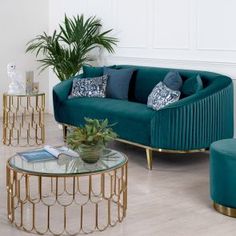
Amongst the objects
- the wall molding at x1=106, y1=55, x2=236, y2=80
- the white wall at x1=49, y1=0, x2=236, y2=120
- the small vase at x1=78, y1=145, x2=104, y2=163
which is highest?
the white wall at x1=49, y1=0, x2=236, y2=120

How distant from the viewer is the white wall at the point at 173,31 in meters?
5.17

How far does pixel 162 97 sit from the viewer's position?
4.89 meters

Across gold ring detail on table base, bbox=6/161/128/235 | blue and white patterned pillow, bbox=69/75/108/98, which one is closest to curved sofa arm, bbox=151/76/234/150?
gold ring detail on table base, bbox=6/161/128/235

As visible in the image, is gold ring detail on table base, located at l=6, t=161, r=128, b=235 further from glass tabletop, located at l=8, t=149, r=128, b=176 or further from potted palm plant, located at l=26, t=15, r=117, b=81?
potted palm plant, located at l=26, t=15, r=117, b=81

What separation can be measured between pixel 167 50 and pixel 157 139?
61.6 inches

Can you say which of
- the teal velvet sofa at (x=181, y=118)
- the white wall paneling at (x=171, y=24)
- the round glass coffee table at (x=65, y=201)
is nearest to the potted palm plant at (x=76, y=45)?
the white wall paneling at (x=171, y=24)

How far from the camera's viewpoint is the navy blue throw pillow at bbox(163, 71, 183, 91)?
5051mm

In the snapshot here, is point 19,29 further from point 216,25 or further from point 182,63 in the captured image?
point 216,25

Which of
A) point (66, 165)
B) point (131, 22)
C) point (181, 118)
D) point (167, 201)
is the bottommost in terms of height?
point (167, 201)

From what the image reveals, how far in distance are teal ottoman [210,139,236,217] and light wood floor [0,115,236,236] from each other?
0.08 m

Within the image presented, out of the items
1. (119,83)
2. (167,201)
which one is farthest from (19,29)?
(167,201)

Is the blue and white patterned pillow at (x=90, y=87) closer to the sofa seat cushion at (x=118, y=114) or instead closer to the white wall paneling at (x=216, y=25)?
the sofa seat cushion at (x=118, y=114)

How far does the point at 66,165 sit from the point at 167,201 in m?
0.97

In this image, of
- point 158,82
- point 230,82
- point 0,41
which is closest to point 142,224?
point 230,82
